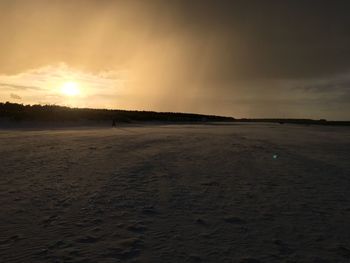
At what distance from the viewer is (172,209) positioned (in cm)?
756

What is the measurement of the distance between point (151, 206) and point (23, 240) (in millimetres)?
2498

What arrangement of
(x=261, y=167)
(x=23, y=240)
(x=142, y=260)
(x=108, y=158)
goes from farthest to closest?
(x=108, y=158), (x=261, y=167), (x=23, y=240), (x=142, y=260)

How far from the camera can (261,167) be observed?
1211 cm

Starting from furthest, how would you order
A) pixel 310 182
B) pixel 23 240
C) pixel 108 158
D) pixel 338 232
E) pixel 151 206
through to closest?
1. pixel 108 158
2. pixel 310 182
3. pixel 151 206
4. pixel 338 232
5. pixel 23 240

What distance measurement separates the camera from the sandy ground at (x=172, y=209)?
5.63 meters

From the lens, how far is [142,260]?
17.5ft

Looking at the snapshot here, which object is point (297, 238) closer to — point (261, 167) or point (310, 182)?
point (310, 182)

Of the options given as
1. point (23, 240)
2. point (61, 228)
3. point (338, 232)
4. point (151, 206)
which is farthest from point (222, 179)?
point (23, 240)

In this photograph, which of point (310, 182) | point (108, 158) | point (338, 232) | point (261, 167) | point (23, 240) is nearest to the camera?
point (23, 240)

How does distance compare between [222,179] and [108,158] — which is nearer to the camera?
[222,179]

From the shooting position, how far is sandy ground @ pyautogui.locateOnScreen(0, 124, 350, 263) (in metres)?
5.63

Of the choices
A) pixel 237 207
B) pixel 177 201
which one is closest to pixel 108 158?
pixel 177 201

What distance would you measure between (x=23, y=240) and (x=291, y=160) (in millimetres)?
9995

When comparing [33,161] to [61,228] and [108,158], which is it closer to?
[108,158]
